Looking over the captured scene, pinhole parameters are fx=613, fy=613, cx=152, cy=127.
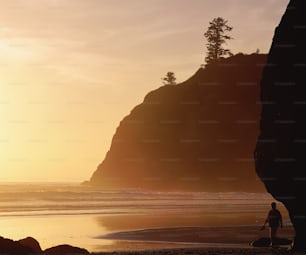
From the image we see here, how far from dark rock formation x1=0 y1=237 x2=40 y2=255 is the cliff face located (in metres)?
81.2

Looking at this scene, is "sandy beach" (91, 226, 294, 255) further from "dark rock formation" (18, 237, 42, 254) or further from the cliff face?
the cliff face

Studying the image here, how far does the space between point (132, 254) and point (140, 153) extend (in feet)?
327

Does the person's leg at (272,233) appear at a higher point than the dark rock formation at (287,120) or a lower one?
lower

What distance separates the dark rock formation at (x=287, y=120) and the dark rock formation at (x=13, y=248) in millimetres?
8943

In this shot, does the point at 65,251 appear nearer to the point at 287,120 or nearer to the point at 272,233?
the point at 272,233

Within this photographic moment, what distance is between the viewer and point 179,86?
4793 inches

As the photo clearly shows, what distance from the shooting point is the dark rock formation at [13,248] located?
19.9m

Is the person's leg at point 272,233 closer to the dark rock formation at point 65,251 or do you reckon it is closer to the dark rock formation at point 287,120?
the dark rock formation at point 287,120

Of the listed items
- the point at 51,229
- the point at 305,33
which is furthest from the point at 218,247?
the point at 51,229

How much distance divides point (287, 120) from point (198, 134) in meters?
87.8

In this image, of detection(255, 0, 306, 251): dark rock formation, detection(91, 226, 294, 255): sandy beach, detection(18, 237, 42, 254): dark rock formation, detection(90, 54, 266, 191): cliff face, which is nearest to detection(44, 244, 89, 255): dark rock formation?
detection(18, 237, 42, 254): dark rock formation

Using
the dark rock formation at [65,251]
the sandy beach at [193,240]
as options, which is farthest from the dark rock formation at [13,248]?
the sandy beach at [193,240]

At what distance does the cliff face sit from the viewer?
4122 inches

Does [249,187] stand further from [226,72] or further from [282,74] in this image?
[282,74]
